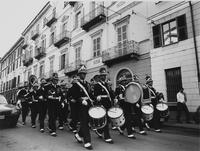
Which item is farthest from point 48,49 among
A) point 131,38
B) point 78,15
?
point 131,38

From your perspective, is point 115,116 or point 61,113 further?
point 61,113

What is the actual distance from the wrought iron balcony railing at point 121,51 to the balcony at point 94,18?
3.24m

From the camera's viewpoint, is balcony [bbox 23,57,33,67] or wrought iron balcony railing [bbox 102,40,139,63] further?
balcony [bbox 23,57,33,67]

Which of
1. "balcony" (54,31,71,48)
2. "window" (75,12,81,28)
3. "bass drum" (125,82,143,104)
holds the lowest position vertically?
"bass drum" (125,82,143,104)

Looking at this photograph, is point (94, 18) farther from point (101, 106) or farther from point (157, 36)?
point (101, 106)

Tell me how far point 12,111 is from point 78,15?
1551 centimetres

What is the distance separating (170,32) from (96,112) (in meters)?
8.96

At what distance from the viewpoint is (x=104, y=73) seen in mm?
5539

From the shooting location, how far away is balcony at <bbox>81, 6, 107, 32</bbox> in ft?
53.4

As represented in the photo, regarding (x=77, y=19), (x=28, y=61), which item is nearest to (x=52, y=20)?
(x=77, y=19)

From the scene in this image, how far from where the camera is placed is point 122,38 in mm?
14625

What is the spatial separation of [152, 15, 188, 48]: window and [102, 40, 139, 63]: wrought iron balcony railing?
143cm

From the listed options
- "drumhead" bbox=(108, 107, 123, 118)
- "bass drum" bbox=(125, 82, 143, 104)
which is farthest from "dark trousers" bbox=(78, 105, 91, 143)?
"bass drum" bbox=(125, 82, 143, 104)

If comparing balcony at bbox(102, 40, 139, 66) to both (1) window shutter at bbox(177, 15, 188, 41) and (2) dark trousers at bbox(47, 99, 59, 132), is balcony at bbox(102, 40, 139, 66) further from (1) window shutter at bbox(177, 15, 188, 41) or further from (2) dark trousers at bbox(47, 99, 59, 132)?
(2) dark trousers at bbox(47, 99, 59, 132)
